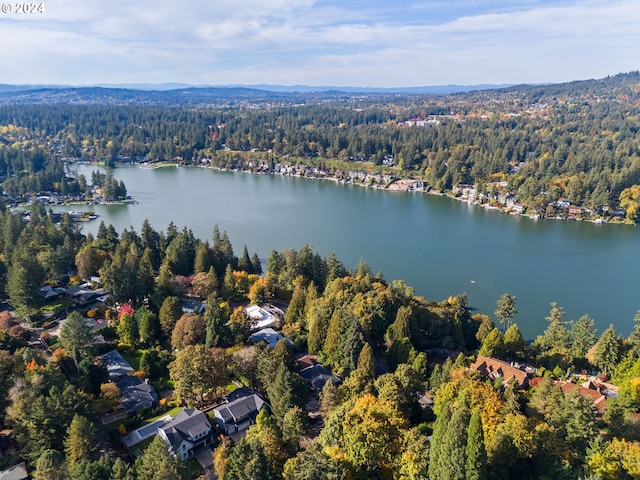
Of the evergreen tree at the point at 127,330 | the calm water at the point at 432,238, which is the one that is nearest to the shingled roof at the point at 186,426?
the evergreen tree at the point at 127,330

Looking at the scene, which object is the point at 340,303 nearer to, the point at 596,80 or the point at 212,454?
the point at 212,454

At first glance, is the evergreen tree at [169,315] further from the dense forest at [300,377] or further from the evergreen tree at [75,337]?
the evergreen tree at [75,337]

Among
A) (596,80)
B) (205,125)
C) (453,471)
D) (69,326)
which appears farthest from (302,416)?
(596,80)

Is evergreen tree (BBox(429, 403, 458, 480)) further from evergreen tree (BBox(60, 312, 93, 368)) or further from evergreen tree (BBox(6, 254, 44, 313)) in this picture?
evergreen tree (BBox(6, 254, 44, 313))

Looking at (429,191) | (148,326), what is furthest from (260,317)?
(429,191)

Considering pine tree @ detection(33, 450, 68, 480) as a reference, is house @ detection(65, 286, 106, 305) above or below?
below

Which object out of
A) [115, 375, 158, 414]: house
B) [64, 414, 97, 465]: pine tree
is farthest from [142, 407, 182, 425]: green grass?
[64, 414, 97, 465]: pine tree
